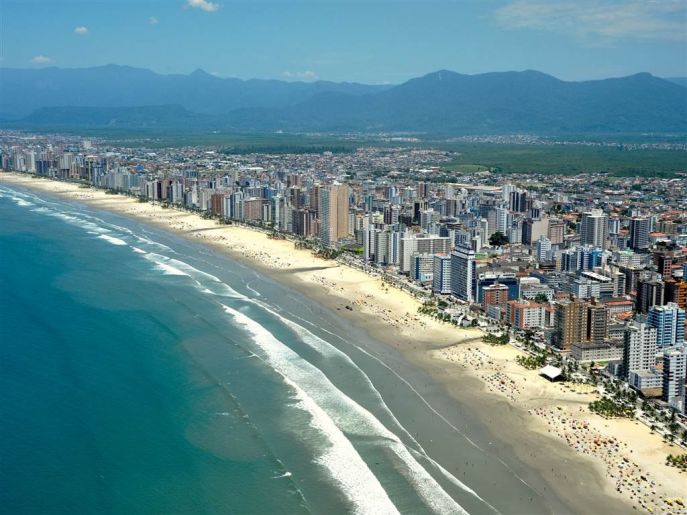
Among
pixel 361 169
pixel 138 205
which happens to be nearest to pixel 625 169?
pixel 361 169

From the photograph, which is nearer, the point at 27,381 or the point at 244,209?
the point at 27,381

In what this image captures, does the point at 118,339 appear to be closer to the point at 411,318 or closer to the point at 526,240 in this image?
the point at 411,318

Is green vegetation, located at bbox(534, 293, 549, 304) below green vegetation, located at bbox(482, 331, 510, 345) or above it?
above

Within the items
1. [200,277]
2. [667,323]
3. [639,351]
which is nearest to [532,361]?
[639,351]

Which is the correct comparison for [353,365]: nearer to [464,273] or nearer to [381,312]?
[381,312]

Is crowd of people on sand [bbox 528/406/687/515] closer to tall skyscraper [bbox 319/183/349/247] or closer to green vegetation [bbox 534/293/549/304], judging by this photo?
green vegetation [bbox 534/293/549/304]

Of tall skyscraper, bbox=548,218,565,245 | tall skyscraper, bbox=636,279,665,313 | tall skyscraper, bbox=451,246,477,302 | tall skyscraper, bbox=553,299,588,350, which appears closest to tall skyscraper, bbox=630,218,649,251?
tall skyscraper, bbox=548,218,565,245
